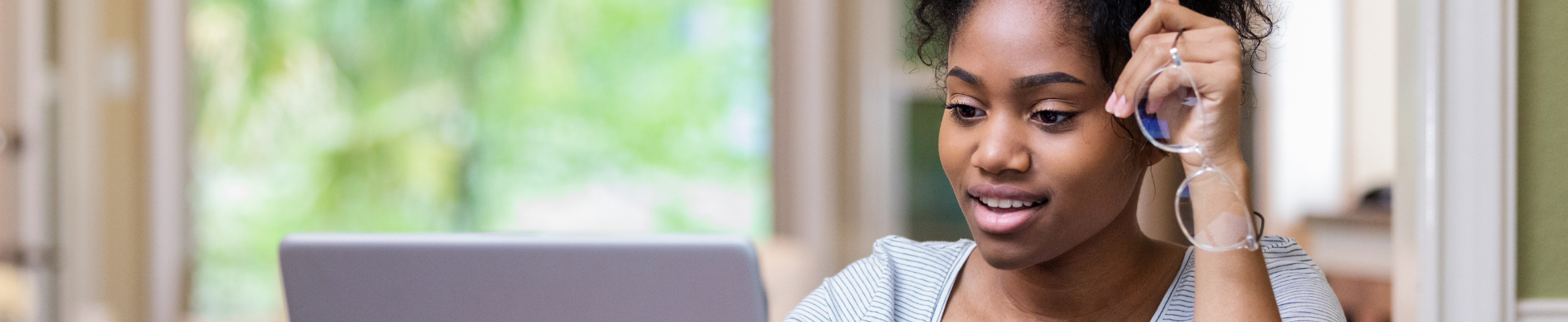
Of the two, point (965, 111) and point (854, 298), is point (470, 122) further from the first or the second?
point (965, 111)

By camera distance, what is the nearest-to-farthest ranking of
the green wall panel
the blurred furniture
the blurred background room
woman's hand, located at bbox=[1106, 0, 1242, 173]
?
woman's hand, located at bbox=[1106, 0, 1242, 173] → the green wall panel → the blurred furniture → the blurred background room

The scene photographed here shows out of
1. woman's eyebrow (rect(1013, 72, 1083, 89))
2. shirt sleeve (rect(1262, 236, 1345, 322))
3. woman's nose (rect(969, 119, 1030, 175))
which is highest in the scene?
woman's eyebrow (rect(1013, 72, 1083, 89))

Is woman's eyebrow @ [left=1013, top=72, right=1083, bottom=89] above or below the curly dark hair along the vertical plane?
below

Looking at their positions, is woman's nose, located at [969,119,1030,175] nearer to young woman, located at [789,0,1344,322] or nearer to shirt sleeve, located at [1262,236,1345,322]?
young woman, located at [789,0,1344,322]

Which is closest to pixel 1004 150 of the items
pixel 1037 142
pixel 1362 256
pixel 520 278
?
pixel 1037 142

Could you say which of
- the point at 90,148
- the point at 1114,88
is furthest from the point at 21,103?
the point at 1114,88

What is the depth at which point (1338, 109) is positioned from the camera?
2996 millimetres

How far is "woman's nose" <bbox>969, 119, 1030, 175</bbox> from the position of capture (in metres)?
0.64

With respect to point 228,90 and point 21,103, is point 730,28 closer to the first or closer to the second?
point 228,90

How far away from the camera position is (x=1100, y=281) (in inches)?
28.1

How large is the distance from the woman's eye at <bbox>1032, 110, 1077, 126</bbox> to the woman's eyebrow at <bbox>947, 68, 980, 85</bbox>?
43 mm

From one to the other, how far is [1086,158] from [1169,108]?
6 centimetres

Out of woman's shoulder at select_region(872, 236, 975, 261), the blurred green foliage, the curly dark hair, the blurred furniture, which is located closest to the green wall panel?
the curly dark hair

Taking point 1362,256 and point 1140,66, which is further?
point 1362,256
